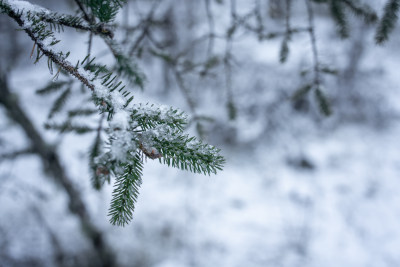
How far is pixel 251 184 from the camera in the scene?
475 centimetres

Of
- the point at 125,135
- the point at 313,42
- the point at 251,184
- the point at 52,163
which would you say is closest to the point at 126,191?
the point at 125,135

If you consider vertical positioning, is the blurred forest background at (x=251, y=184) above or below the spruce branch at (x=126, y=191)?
above

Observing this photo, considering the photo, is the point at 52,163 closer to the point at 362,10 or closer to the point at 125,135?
the point at 125,135

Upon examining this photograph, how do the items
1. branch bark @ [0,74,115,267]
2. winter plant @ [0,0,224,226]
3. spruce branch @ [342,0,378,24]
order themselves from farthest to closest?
branch bark @ [0,74,115,267] → spruce branch @ [342,0,378,24] → winter plant @ [0,0,224,226]

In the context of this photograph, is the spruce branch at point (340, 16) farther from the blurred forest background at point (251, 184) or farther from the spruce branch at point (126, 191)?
the spruce branch at point (126, 191)

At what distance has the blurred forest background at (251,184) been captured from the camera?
3.45 metres

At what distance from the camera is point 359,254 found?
3486mm

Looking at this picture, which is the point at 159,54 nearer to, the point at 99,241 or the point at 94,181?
the point at 94,181

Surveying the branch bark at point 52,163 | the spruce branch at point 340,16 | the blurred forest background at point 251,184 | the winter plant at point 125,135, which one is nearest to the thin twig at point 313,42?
the spruce branch at point 340,16

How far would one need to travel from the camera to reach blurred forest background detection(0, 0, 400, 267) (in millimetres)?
3445

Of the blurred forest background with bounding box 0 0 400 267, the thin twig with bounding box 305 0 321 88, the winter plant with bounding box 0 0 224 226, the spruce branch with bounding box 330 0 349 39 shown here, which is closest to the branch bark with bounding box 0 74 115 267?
the blurred forest background with bounding box 0 0 400 267

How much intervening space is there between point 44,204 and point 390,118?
26.2 ft

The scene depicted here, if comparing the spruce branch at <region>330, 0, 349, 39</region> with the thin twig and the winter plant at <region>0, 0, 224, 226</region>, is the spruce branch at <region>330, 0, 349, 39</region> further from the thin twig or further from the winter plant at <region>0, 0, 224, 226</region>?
the winter plant at <region>0, 0, 224, 226</region>

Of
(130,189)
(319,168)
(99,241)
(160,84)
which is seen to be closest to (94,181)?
(130,189)
